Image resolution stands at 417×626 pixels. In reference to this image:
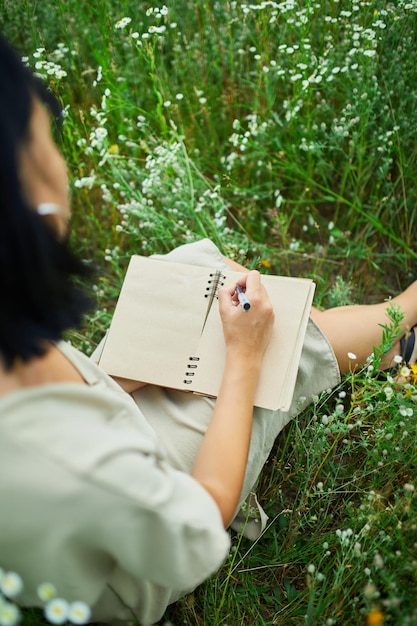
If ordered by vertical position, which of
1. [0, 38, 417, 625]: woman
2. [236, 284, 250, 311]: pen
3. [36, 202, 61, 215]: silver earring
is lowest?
[236, 284, 250, 311]: pen

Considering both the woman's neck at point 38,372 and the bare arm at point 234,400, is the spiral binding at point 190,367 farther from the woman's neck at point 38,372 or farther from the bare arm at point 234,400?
the woman's neck at point 38,372

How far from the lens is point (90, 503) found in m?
0.83

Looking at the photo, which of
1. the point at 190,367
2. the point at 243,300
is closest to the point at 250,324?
the point at 243,300

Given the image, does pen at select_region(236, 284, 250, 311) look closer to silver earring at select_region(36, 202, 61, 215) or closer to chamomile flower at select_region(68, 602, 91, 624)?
silver earring at select_region(36, 202, 61, 215)

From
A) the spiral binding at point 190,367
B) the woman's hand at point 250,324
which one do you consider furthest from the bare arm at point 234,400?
the spiral binding at point 190,367

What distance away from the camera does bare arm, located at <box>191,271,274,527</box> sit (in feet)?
3.97

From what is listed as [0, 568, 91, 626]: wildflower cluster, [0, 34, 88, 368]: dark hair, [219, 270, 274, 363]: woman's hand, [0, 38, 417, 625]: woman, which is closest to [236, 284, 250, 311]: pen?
[219, 270, 274, 363]: woman's hand

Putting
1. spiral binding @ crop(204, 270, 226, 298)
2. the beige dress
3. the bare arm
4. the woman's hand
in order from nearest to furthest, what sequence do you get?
1. the beige dress
2. the bare arm
3. the woman's hand
4. spiral binding @ crop(204, 270, 226, 298)

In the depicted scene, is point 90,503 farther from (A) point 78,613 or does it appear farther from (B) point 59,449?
(A) point 78,613

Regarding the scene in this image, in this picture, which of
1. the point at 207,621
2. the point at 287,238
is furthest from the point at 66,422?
the point at 287,238

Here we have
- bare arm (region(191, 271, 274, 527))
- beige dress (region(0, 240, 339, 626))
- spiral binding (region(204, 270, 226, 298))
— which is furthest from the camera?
spiral binding (region(204, 270, 226, 298))

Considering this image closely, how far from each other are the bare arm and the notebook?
64 mm

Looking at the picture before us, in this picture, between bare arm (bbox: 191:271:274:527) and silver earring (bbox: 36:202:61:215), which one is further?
bare arm (bbox: 191:271:274:527)

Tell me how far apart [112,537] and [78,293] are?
437 mm
